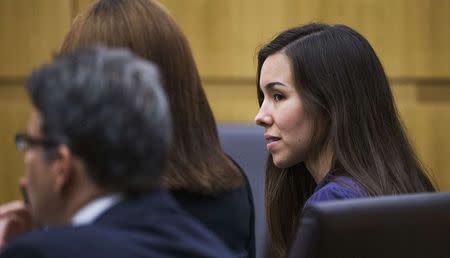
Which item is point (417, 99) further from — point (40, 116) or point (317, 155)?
point (40, 116)

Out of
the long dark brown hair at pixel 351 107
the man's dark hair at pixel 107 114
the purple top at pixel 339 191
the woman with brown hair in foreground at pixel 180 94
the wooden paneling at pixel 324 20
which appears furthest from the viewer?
the wooden paneling at pixel 324 20

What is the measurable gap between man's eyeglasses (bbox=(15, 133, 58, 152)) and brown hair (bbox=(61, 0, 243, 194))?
46cm

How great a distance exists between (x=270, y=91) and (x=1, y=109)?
203cm

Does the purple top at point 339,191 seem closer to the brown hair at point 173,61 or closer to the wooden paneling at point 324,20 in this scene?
the brown hair at point 173,61

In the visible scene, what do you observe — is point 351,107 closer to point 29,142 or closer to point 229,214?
point 229,214

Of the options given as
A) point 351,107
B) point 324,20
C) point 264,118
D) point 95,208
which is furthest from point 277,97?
point 324,20

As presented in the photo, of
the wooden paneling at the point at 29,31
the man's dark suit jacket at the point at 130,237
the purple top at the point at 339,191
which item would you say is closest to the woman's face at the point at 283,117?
the purple top at the point at 339,191

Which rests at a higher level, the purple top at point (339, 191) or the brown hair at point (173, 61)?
the brown hair at point (173, 61)

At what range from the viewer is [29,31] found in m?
4.22

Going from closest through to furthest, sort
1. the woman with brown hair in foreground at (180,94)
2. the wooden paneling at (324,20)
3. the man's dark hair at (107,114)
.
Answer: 1. the man's dark hair at (107,114)
2. the woman with brown hair in foreground at (180,94)
3. the wooden paneling at (324,20)

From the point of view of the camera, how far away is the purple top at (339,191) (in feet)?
7.39

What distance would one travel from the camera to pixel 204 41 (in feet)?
13.4

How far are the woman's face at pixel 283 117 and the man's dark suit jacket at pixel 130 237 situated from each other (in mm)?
1150

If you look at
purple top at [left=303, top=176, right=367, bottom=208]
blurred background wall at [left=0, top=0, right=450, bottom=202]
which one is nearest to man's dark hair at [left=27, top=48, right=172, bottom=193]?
purple top at [left=303, top=176, right=367, bottom=208]
